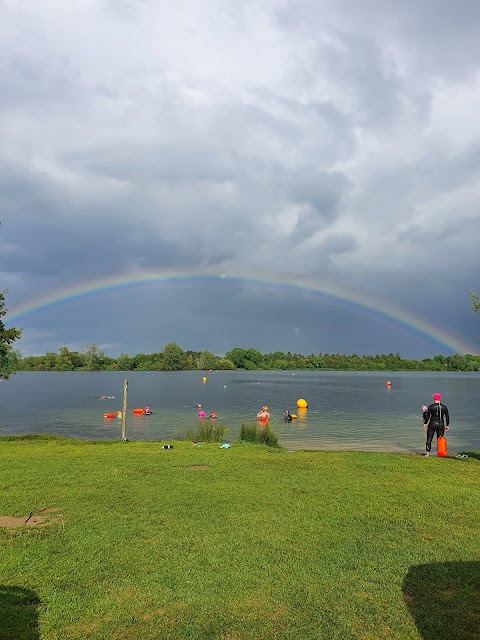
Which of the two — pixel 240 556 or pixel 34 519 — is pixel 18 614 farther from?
pixel 34 519

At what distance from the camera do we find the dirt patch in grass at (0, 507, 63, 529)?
809 cm

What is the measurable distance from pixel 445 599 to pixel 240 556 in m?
2.66

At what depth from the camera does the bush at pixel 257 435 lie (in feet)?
72.3

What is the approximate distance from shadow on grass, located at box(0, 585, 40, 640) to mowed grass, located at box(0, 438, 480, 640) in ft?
0.05

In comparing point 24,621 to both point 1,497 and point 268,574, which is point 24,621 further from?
point 1,497

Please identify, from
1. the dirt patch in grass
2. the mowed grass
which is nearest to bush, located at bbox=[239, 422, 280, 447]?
the mowed grass

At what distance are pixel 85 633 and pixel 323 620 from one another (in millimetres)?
2494

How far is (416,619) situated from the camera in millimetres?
5164

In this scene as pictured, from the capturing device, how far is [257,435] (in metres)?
22.2

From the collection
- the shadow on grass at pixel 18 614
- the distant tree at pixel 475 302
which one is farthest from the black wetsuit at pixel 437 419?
the shadow on grass at pixel 18 614

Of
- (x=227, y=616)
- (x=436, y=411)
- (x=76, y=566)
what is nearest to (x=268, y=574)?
(x=227, y=616)

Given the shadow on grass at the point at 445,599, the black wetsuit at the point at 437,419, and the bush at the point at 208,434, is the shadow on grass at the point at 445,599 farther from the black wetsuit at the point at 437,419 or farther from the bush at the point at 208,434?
the bush at the point at 208,434

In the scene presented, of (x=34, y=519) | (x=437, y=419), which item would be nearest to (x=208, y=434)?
(x=437, y=419)

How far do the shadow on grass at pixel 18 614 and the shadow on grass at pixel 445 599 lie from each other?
4064 millimetres
